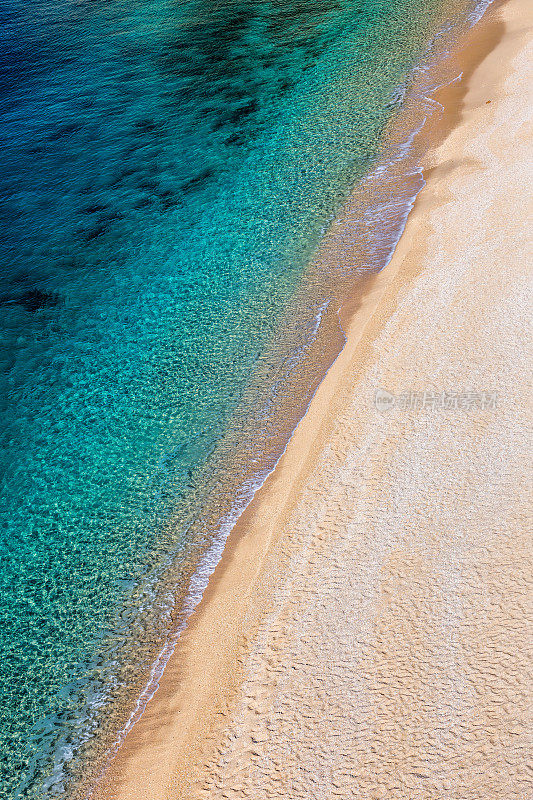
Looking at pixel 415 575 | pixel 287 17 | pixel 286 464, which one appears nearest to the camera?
pixel 415 575

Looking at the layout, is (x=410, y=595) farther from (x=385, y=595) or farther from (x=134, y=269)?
(x=134, y=269)

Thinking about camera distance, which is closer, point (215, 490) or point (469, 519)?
point (469, 519)

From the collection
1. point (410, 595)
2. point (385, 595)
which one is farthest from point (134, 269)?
point (410, 595)

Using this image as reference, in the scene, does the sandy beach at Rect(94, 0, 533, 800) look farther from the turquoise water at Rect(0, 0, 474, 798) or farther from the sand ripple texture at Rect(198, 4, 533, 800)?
the turquoise water at Rect(0, 0, 474, 798)

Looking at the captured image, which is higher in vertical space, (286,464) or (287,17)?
(287,17)

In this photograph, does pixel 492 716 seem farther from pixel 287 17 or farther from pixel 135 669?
pixel 287 17

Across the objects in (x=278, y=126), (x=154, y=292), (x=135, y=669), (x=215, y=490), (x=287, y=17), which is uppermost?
(x=287, y=17)

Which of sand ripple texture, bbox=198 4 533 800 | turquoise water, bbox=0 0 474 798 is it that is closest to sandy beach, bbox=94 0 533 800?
sand ripple texture, bbox=198 4 533 800

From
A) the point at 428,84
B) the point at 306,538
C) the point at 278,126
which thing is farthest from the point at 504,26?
the point at 306,538

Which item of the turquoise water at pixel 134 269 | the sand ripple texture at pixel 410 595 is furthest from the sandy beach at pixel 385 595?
the turquoise water at pixel 134 269
